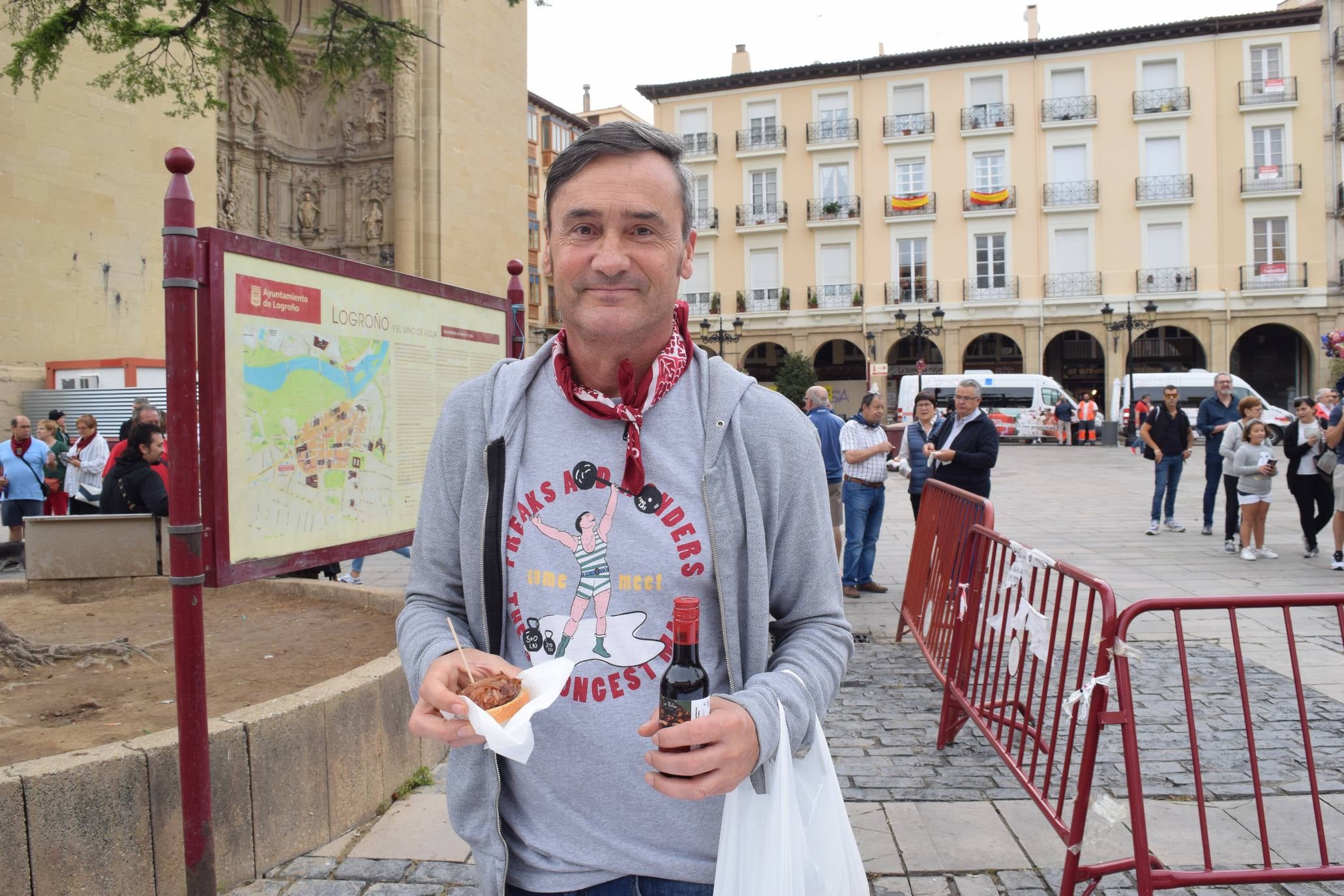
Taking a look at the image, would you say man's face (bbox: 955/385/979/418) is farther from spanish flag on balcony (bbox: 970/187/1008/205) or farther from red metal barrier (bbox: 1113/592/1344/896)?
spanish flag on balcony (bbox: 970/187/1008/205)

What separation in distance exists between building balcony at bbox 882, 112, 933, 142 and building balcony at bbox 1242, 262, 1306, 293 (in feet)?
44.9

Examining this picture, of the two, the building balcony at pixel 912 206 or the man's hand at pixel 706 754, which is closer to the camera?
the man's hand at pixel 706 754

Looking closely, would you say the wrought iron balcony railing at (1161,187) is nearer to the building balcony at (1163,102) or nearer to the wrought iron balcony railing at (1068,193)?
the wrought iron balcony railing at (1068,193)

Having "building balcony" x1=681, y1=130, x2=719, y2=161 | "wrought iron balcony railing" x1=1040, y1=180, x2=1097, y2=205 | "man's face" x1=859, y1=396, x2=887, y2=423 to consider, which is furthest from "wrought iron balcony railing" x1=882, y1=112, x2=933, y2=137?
"man's face" x1=859, y1=396, x2=887, y2=423

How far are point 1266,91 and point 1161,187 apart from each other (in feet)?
17.4

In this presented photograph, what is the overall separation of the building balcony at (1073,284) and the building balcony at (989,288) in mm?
1312

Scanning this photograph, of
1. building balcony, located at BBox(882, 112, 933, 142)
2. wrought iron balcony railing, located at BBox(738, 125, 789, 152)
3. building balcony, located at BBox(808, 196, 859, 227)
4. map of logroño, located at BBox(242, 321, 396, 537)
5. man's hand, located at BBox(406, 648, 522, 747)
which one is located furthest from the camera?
wrought iron balcony railing, located at BBox(738, 125, 789, 152)

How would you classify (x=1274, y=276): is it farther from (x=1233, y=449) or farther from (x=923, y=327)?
(x=1233, y=449)

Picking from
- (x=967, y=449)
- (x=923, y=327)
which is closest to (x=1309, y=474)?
(x=967, y=449)

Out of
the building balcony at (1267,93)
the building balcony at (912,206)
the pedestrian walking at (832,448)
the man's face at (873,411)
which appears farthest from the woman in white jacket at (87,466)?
the building balcony at (1267,93)

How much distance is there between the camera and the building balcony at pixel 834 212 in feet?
129

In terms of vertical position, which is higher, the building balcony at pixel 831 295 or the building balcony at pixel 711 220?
the building balcony at pixel 711 220

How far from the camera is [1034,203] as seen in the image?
37625 mm

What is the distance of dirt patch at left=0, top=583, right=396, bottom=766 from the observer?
341 centimetres
